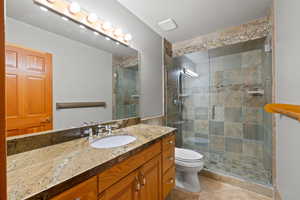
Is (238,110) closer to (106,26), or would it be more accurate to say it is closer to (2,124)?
(106,26)

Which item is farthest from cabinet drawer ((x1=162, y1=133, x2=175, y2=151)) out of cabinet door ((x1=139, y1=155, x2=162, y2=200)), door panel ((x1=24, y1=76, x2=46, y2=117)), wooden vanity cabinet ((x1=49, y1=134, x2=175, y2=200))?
door panel ((x1=24, y1=76, x2=46, y2=117))

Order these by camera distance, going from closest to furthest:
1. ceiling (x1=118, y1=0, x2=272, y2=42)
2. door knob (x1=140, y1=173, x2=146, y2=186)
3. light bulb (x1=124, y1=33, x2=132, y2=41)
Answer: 1. door knob (x1=140, y1=173, x2=146, y2=186)
2. ceiling (x1=118, y1=0, x2=272, y2=42)
3. light bulb (x1=124, y1=33, x2=132, y2=41)

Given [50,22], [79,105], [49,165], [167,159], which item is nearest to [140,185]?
[167,159]

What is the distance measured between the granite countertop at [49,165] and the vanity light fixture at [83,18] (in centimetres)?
104

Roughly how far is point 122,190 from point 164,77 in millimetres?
1838

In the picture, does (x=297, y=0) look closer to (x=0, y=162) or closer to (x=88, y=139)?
(x=0, y=162)

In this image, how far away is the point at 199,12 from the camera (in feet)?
5.43

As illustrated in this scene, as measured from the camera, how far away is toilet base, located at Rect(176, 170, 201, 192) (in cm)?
170

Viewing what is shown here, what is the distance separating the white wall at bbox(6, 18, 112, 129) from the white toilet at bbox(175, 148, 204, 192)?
109 centimetres

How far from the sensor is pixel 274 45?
1.47 m

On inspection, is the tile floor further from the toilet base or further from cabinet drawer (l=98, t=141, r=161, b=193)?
cabinet drawer (l=98, t=141, r=161, b=193)

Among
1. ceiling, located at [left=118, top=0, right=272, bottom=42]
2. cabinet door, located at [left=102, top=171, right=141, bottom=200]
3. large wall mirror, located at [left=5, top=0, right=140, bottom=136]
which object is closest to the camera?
cabinet door, located at [left=102, top=171, right=141, bottom=200]

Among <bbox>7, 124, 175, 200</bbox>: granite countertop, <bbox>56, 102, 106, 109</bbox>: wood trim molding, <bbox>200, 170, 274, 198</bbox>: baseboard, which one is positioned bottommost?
<bbox>200, 170, 274, 198</bbox>: baseboard

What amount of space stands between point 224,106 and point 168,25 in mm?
1802
